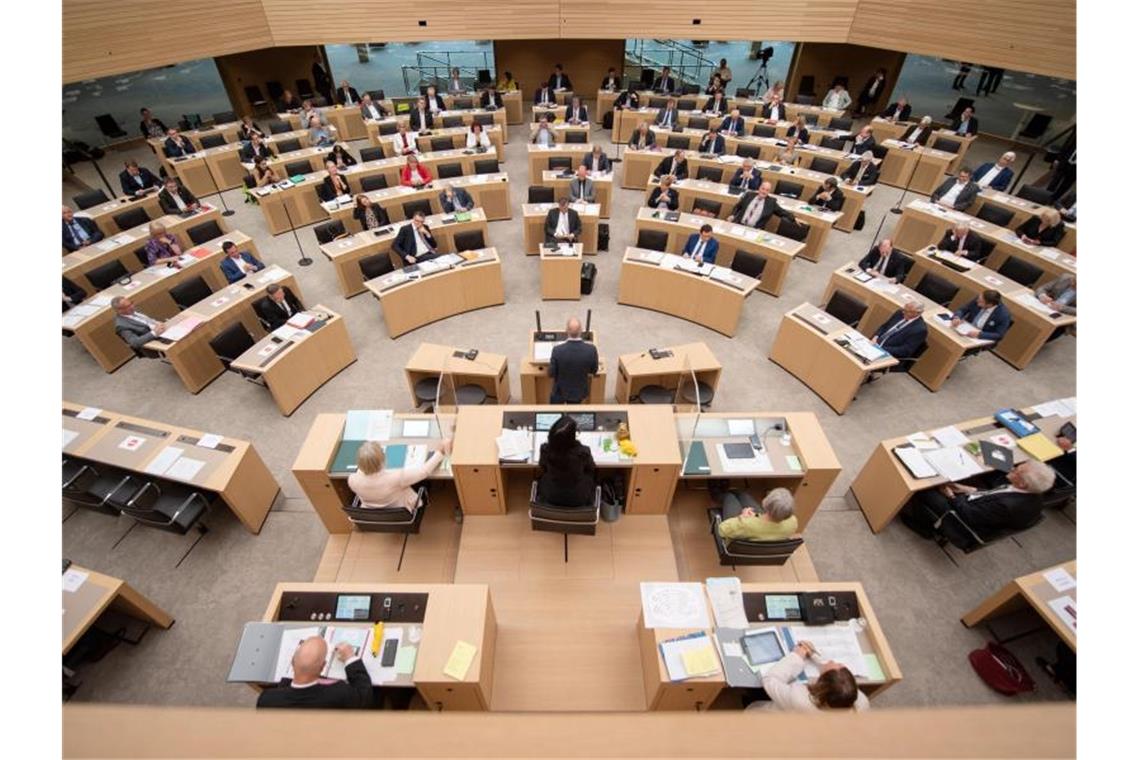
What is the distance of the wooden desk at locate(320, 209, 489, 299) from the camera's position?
8555 millimetres

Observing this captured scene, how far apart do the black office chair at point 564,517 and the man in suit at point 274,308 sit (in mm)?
5141

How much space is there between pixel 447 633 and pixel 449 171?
1069 centimetres

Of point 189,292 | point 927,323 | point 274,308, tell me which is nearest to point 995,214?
point 927,323

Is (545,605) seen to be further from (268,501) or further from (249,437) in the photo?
(249,437)

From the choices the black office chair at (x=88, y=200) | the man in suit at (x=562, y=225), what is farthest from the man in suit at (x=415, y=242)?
the black office chair at (x=88, y=200)

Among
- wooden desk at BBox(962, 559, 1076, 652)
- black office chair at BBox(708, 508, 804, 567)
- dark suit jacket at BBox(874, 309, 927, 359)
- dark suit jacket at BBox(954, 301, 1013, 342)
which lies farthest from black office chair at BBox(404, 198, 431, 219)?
wooden desk at BBox(962, 559, 1076, 652)

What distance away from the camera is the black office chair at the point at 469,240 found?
8.83m

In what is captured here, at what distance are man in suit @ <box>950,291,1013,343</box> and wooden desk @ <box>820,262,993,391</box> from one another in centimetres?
11

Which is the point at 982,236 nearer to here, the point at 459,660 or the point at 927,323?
the point at 927,323

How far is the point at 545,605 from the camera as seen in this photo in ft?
14.3

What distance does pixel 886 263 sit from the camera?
26.0ft

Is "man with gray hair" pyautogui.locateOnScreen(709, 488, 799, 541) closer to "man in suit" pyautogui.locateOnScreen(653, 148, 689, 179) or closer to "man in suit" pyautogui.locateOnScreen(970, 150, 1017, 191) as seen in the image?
"man in suit" pyautogui.locateOnScreen(653, 148, 689, 179)

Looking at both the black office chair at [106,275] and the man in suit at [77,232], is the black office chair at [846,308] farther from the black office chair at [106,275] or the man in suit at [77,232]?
the man in suit at [77,232]

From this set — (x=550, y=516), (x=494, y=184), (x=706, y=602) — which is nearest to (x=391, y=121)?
(x=494, y=184)
